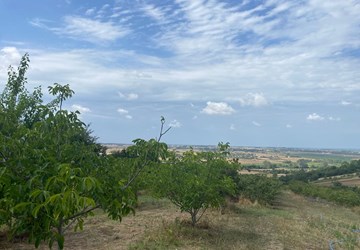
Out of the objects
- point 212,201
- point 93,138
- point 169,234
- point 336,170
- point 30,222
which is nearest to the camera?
point 30,222

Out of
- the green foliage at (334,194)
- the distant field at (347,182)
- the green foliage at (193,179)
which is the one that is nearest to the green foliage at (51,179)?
the green foliage at (193,179)

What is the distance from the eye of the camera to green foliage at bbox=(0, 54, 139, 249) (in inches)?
120

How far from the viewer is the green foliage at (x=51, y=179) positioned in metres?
3.05

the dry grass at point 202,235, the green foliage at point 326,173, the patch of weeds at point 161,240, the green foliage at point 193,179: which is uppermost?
the green foliage at point 193,179

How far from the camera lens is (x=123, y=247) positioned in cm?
904

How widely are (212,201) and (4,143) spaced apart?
7720 mm

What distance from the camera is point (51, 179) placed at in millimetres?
3131

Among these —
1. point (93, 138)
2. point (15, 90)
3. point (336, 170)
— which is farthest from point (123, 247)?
point (336, 170)

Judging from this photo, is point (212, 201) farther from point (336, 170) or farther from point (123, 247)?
point (336, 170)

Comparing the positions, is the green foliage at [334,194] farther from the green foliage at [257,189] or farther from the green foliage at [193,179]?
the green foliage at [193,179]

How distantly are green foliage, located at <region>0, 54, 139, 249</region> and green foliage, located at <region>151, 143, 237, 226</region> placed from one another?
19.3 ft

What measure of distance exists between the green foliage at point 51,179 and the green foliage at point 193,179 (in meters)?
5.89

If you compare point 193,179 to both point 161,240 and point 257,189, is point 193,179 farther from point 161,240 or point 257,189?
point 257,189

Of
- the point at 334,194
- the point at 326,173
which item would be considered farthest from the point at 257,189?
the point at 326,173
